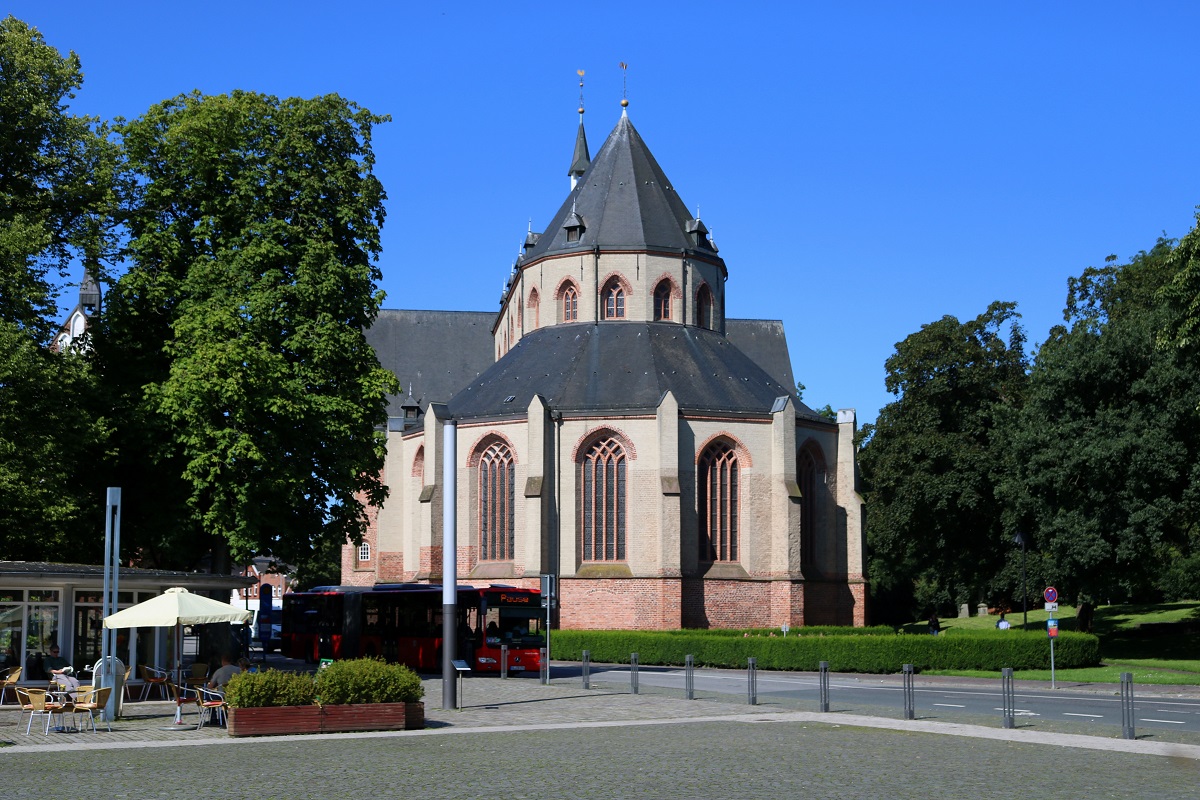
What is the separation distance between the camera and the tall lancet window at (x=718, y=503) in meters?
52.4

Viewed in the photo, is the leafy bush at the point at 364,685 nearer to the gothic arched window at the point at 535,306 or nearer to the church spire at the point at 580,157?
the gothic arched window at the point at 535,306

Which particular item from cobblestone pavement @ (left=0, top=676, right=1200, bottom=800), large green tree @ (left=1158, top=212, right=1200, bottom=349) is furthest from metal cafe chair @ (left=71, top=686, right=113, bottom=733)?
large green tree @ (left=1158, top=212, right=1200, bottom=349)

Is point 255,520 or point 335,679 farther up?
point 255,520

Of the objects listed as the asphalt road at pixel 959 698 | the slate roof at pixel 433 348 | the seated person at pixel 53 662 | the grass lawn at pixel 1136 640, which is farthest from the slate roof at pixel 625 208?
the seated person at pixel 53 662

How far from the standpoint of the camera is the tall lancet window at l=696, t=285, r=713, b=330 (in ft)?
197

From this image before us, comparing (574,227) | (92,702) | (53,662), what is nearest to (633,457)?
(574,227)

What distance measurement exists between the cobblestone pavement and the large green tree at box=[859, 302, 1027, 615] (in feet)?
118

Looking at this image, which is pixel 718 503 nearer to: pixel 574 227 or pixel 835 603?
pixel 835 603

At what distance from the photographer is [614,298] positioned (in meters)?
58.8

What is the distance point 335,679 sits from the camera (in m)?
19.9

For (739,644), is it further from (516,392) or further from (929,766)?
(929,766)

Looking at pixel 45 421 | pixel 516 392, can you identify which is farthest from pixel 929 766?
pixel 516 392

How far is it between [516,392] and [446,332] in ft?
81.8

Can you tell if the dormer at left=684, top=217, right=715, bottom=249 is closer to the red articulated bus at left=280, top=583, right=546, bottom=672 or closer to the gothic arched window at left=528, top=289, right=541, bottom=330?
the gothic arched window at left=528, top=289, right=541, bottom=330
